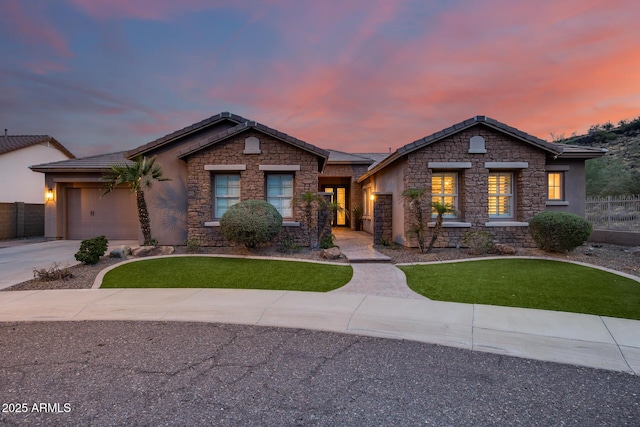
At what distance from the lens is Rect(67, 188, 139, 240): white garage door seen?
17.0 metres

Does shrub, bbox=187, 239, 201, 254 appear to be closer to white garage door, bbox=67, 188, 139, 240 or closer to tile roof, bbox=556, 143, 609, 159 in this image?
white garage door, bbox=67, 188, 139, 240

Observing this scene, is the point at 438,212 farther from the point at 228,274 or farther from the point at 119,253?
the point at 119,253

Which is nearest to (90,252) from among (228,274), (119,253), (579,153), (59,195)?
(119,253)

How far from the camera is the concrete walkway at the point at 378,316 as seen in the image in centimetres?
446

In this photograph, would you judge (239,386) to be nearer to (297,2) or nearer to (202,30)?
(297,2)

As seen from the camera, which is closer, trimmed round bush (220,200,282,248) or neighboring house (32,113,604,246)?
trimmed round bush (220,200,282,248)

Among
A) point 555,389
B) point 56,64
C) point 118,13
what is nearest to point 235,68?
point 118,13

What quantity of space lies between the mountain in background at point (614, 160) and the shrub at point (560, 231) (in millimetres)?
17106

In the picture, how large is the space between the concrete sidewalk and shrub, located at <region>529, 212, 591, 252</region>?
6137 mm

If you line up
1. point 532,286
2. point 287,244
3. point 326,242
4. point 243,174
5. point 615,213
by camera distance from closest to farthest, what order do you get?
point 532,286 → point 287,244 → point 326,242 → point 243,174 → point 615,213

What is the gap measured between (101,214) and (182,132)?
717cm

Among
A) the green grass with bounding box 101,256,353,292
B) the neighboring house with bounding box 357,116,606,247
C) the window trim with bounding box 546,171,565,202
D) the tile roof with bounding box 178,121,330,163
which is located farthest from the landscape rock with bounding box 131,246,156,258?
the window trim with bounding box 546,171,565,202

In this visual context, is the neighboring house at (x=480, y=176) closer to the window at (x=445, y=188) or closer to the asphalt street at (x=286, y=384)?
the window at (x=445, y=188)

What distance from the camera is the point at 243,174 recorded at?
13203mm
